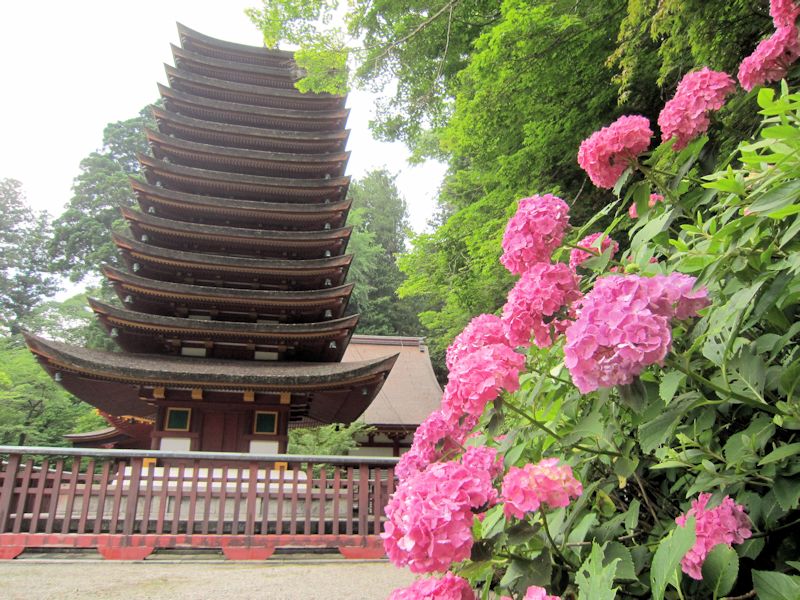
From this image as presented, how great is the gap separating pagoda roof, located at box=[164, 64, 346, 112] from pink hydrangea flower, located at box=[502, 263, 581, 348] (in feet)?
37.7

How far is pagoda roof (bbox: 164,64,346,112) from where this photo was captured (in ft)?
37.0

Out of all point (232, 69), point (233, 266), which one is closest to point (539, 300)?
point (233, 266)

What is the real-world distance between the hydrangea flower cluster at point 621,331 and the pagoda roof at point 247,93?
11830 mm

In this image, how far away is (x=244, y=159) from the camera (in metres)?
10.4

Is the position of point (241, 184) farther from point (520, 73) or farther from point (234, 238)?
point (520, 73)

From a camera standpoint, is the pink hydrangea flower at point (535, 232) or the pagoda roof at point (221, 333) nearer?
the pink hydrangea flower at point (535, 232)

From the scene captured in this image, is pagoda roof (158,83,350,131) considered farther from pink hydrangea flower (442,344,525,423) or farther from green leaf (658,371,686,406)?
green leaf (658,371,686,406)

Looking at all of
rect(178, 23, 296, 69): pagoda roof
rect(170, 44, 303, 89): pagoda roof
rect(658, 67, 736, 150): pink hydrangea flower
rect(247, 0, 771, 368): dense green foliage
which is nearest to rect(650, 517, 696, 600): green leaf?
rect(658, 67, 736, 150): pink hydrangea flower

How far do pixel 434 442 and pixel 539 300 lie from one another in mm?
474

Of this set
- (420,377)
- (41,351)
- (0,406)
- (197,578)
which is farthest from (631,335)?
(0,406)

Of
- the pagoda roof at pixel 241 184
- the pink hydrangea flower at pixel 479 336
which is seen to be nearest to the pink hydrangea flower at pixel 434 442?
the pink hydrangea flower at pixel 479 336

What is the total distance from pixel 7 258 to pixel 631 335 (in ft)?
107

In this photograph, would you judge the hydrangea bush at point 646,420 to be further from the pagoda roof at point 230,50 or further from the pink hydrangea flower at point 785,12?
the pagoda roof at point 230,50

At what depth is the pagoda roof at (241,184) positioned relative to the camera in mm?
9695
